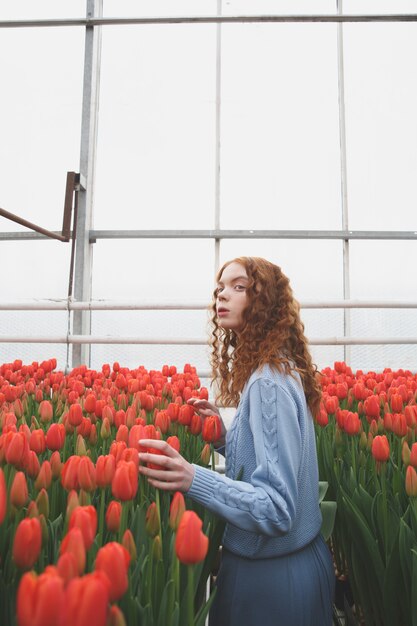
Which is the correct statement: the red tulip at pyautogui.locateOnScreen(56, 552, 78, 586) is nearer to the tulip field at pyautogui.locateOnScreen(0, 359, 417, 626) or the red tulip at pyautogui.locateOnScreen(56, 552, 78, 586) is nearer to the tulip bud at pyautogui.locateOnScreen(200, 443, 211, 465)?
the tulip field at pyautogui.locateOnScreen(0, 359, 417, 626)

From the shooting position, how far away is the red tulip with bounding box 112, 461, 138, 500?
0.67 m

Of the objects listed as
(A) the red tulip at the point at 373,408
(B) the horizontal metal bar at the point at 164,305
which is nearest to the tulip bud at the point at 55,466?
(A) the red tulip at the point at 373,408

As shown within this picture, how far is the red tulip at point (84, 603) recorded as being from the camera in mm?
357

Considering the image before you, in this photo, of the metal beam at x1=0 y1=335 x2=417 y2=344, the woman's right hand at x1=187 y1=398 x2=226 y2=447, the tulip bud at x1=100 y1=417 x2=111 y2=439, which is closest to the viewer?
the tulip bud at x1=100 y1=417 x2=111 y2=439

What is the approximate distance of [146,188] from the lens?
190 inches

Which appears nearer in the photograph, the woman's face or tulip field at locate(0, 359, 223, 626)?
tulip field at locate(0, 359, 223, 626)

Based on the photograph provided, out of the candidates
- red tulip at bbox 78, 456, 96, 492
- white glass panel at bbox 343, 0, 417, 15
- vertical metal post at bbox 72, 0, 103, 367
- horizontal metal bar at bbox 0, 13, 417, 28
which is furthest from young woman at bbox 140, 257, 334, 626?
white glass panel at bbox 343, 0, 417, 15

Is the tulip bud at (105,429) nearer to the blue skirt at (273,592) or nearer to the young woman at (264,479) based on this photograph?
the young woman at (264,479)

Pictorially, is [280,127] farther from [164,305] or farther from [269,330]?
[269,330]

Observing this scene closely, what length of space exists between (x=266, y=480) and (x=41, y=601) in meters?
0.61

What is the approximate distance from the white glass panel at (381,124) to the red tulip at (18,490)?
4.56 meters

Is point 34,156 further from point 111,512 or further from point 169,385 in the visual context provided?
point 111,512

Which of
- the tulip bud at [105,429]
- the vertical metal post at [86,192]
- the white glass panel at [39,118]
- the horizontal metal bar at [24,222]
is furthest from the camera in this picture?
the white glass panel at [39,118]

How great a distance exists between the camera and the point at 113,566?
441 millimetres
